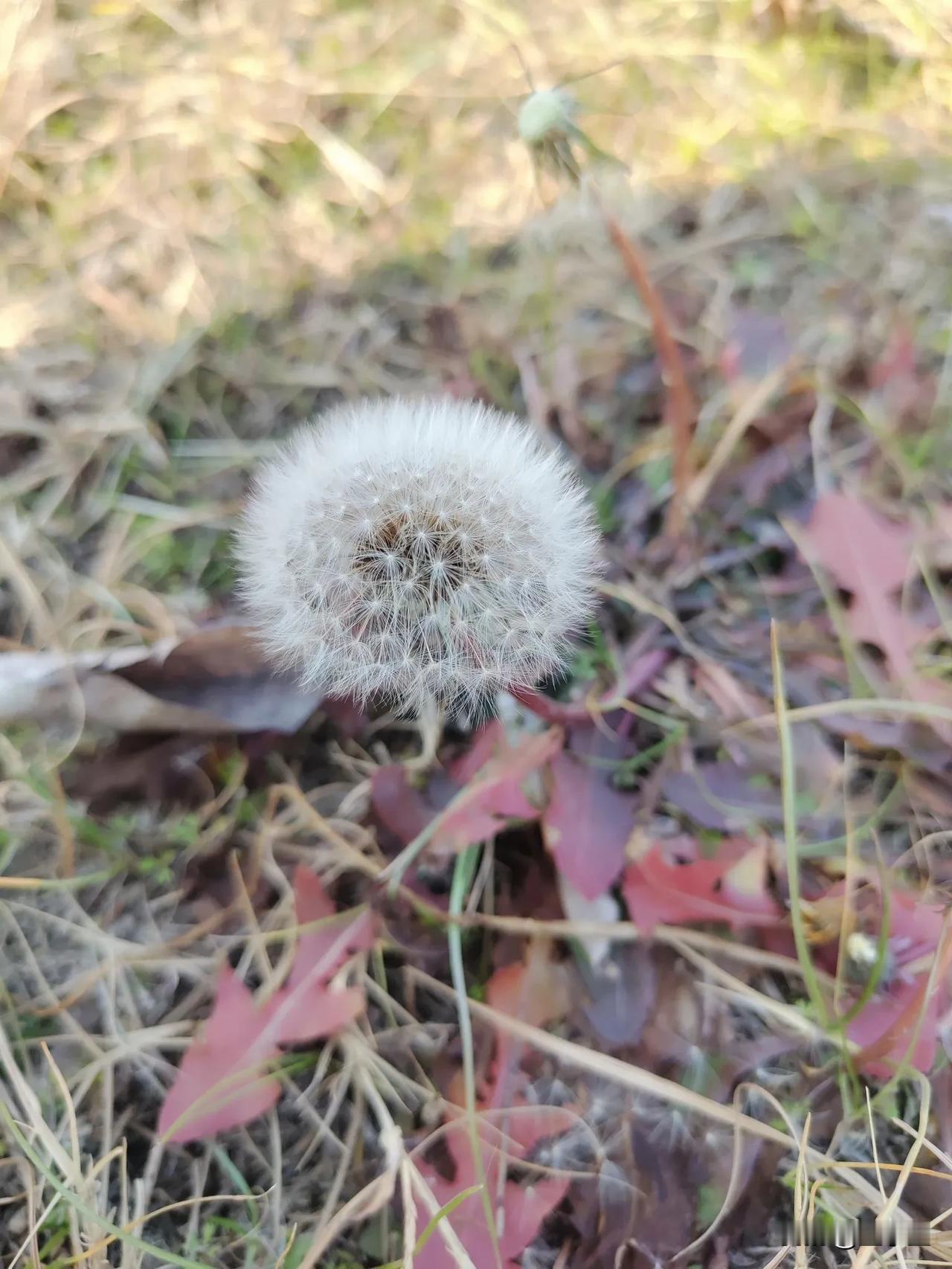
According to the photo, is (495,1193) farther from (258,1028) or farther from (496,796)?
(496,796)

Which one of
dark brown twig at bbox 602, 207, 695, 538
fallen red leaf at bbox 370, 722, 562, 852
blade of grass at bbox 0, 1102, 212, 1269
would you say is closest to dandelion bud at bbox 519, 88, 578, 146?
dark brown twig at bbox 602, 207, 695, 538

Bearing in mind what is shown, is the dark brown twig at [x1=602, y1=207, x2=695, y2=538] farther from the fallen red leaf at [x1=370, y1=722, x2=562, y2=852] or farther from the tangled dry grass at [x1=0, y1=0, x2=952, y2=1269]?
the fallen red leaf at [x1=370, y1=722, x2=562, y2=852]

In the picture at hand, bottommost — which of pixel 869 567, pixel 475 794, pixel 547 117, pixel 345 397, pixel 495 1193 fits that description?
pixel 495 1193

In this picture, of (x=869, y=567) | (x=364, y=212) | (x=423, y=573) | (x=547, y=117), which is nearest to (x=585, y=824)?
(x=423, y=573)

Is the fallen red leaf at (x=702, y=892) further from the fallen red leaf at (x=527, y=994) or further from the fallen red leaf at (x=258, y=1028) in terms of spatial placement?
the fallen red leaf at (x=258, y=1028)

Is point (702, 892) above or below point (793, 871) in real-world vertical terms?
below

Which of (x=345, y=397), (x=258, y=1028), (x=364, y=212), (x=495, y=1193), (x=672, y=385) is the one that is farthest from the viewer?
(x=364, y=212)
